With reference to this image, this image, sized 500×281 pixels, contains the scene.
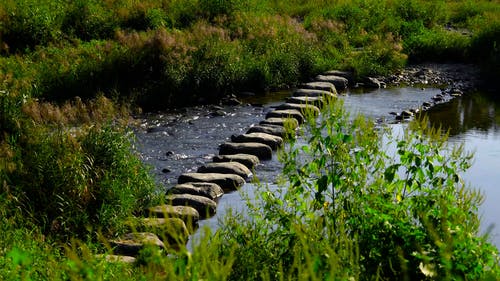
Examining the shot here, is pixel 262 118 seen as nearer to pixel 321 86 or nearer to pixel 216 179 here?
pixel 321 86

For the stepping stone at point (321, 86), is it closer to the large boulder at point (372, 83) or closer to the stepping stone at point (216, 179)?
the large boulder at point (372, 83)

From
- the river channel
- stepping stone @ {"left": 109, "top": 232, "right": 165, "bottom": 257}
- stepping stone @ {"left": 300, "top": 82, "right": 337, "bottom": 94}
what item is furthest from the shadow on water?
stepping stone @ {"left": 109, "top": 232, "right": 165, "bottom": 257}

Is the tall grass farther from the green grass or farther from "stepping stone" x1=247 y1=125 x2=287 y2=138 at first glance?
the green grass

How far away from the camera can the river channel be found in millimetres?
10028

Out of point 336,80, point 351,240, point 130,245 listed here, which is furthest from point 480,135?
point 351,240

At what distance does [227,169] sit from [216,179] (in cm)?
41

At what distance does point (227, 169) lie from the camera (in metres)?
9.94

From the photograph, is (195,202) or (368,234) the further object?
(195,202)

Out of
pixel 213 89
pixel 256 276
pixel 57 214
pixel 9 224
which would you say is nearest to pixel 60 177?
pixel 57 214

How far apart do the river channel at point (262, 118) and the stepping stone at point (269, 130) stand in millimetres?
387

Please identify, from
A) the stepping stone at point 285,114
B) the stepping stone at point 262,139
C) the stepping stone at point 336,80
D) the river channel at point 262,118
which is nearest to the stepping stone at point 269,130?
the stepping stone at point 262,139

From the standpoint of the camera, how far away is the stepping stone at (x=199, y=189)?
901 centimetres

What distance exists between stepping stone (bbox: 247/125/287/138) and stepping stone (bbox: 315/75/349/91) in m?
3.49

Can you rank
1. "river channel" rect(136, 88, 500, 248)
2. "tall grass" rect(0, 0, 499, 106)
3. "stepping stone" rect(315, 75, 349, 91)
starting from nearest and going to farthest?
"river channel" rect(136, 88, 500, 248), "tall grass" rect(0, 0, 499, 106), "stepping stone" rect(315, 75, 349, 91)
